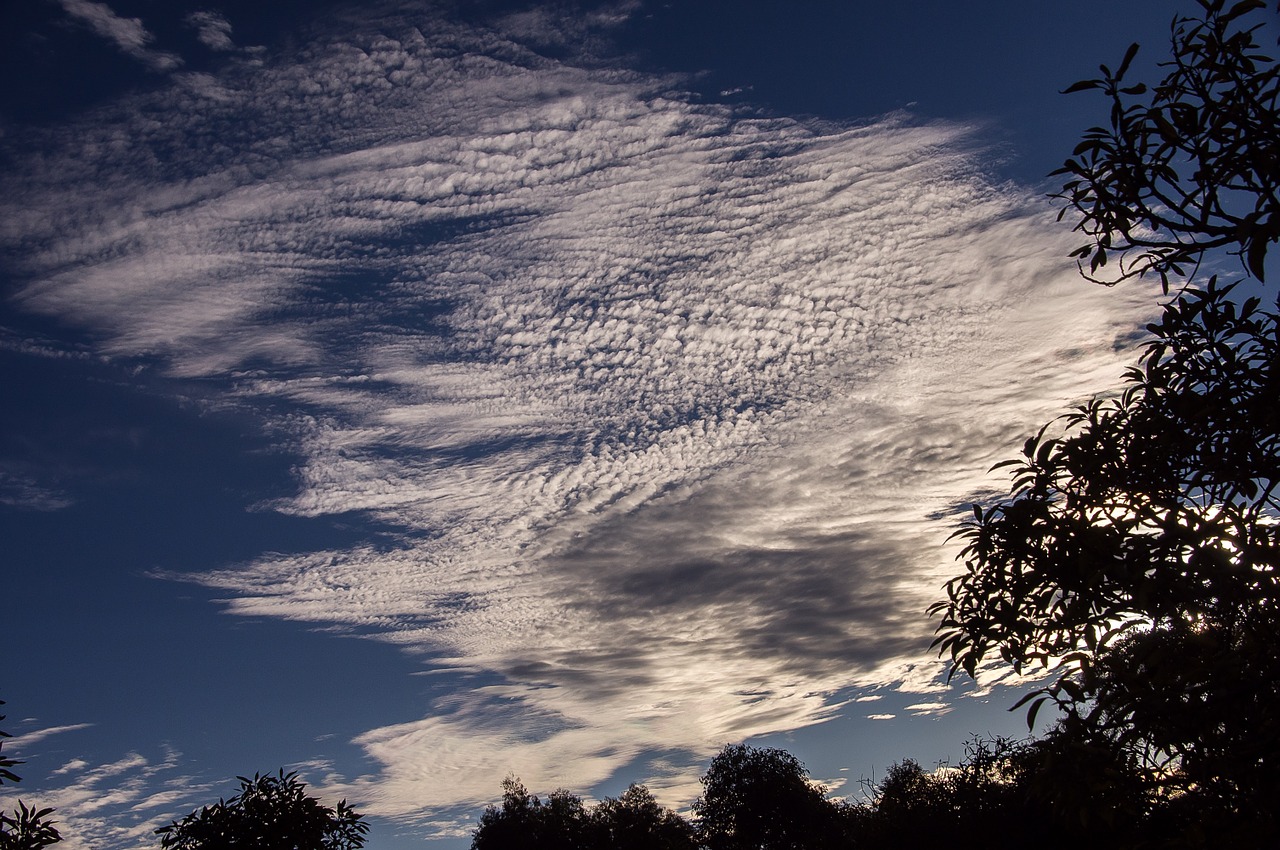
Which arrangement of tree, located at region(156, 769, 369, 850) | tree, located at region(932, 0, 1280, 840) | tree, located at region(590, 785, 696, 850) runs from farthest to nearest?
tree, located at region(590, 785, 696, 850)
tree, located at region(156, 769, 369, 850)
tree, located at region(932, 0, 1280, 840)

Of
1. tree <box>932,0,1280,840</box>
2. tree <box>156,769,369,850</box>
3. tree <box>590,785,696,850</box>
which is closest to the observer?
tree <box>932,0,1280,840</box>

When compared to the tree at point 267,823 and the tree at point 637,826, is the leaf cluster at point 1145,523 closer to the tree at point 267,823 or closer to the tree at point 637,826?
the tree at point 267,823

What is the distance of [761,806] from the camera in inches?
2596

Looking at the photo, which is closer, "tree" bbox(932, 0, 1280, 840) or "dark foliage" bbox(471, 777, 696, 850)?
"tree" bbox(932, 0, 1280, 840)

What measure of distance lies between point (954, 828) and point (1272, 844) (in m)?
32.0

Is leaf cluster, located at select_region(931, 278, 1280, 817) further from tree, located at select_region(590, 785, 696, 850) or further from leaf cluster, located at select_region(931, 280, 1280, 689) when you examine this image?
tree, located at select_region(590, 785, 696, 850)

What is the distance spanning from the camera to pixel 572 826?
68688 millimetres

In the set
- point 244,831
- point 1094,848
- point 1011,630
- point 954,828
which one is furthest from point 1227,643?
point 954,828

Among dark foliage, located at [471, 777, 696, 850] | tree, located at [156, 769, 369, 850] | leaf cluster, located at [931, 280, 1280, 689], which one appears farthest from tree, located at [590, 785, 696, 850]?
leaf cluster, located at [931, 280, 1280, 689]

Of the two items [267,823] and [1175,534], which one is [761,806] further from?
[1175,534]

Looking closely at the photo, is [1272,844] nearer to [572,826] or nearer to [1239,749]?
[1239,749]

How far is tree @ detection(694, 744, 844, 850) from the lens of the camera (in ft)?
211

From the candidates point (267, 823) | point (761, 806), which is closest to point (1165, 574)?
point (267, 823)

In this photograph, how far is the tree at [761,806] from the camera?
211 feet
